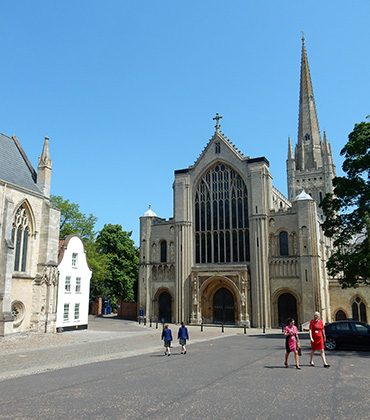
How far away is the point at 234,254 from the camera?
133 ft

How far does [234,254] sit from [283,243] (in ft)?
16.9

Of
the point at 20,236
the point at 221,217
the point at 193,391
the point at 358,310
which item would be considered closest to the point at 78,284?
the point at 20,236

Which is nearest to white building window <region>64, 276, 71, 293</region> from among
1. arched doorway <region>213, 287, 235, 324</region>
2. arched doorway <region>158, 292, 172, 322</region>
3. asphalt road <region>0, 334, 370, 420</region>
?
arched doorway <region>158, 292, 172, 322</region>

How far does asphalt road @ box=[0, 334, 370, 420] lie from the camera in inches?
299

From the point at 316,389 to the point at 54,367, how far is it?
29.7ft

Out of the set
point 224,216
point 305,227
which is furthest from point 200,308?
point 305,227

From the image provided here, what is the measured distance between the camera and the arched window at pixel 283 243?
3853cm

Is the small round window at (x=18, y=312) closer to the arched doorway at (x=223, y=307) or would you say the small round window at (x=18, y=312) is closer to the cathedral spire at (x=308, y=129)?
the arched doorway at (x=223, y=307)

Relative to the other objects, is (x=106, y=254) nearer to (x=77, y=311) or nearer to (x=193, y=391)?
(x=77, y=311)

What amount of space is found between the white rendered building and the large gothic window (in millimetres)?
13455

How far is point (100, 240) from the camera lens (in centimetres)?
5234

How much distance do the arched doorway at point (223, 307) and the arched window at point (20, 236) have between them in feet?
67.0

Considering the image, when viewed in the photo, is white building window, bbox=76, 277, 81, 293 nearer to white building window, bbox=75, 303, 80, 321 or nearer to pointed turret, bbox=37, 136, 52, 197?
white building window, bbox=75, 303, 80, 321

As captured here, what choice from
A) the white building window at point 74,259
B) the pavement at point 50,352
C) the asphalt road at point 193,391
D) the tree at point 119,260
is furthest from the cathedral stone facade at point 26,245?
the tree at point 119,260
